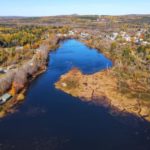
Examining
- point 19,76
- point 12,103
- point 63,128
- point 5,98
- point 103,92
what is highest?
point 19,76

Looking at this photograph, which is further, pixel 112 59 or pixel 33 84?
pixel 112 59

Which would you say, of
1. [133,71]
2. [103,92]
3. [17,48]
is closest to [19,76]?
[103,92]

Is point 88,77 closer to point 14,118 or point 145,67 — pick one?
point 145,67

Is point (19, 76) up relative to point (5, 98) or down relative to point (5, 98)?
up

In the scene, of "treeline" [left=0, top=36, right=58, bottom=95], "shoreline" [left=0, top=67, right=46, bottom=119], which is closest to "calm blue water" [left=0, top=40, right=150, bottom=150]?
"shoreline" [left=0, top=67, right=46, bottom=119]

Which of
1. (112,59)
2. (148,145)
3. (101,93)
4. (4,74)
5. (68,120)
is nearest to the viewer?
(148,145)

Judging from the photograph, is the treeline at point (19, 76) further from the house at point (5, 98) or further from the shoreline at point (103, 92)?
the shoreline at point (103, 92)

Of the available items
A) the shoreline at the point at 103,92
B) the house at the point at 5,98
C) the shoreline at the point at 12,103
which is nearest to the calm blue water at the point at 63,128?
the shoreline at the point at 12,103

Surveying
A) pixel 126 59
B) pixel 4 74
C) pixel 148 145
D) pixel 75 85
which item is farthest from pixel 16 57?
pixel 148 145

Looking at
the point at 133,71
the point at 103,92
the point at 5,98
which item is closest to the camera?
the point at 5,98

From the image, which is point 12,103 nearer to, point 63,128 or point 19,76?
point 19,76
